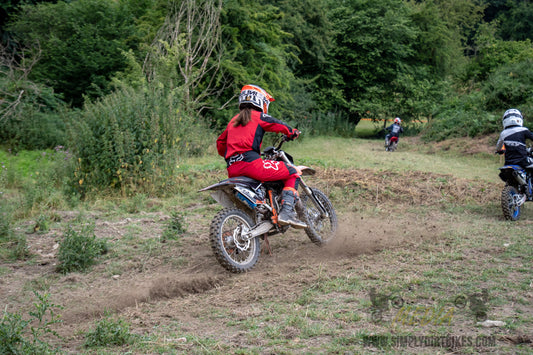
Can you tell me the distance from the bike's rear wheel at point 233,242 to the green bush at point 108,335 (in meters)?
1.75

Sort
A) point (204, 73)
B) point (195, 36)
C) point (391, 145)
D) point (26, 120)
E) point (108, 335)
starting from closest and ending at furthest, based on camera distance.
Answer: point (108, 335) → point (26, 120) → point (204, 73) → point (195, 36) → point (391, 145)

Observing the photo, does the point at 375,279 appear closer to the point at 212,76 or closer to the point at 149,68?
the point at 149,68

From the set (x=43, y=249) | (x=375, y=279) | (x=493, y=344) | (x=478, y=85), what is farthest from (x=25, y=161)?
(x=478, y=85)

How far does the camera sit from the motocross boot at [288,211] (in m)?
5.97

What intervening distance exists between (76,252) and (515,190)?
282 inches

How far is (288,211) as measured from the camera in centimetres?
605

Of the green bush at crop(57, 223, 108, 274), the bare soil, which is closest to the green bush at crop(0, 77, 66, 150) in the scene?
the bare soil

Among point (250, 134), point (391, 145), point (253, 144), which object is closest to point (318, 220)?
point (253, 144)

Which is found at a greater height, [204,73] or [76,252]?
[204,73]

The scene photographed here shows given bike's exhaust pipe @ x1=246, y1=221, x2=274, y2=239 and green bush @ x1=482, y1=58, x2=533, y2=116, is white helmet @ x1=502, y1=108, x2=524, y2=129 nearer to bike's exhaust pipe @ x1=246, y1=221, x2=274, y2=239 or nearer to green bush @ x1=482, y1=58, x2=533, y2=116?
bike's exhaust pipe @ x1=246, y1=221, x2=274, y2=239

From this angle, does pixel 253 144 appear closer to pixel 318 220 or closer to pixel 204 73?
pixel 318 220

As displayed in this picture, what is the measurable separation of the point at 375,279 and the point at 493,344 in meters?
1.64

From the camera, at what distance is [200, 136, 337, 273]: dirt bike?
5461mm

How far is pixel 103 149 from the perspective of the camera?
9.43 m
